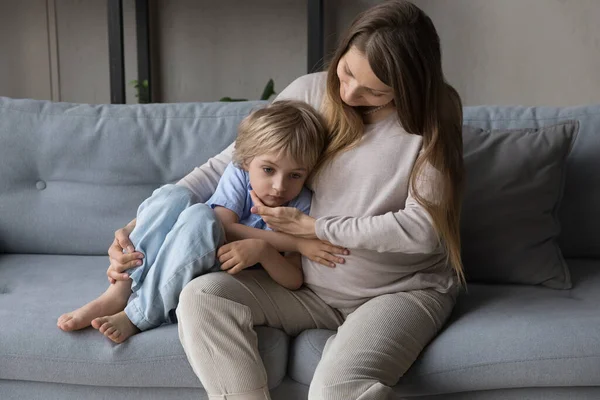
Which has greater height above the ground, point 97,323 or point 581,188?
point 581,188

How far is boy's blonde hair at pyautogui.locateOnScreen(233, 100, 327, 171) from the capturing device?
167 cm

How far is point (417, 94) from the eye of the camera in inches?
62.7

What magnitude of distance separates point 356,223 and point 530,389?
1.55ft

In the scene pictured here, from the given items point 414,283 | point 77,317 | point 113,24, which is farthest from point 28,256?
point 113,24

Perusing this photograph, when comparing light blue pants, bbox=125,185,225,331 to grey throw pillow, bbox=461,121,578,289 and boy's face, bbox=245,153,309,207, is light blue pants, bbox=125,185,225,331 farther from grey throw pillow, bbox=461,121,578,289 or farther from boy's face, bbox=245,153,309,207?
grey throw pillow, bbox=461,121,578,289

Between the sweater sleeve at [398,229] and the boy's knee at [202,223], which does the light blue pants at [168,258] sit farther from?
the sweater sleeve at [398,229]

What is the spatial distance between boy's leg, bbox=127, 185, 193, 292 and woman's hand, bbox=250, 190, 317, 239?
168mm

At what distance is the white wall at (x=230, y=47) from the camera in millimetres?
3475

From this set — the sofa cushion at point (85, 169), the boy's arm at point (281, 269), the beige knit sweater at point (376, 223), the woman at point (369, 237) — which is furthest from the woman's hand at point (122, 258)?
the sofa cushion at point (85, 169)

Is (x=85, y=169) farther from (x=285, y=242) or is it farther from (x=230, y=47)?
(x=230, y=47)

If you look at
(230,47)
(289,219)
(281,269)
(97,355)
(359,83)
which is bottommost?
(97,355)

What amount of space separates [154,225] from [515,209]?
2.89ft

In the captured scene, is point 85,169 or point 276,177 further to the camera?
point 85,169

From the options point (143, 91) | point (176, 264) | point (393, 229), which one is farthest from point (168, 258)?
point (143, 91)
